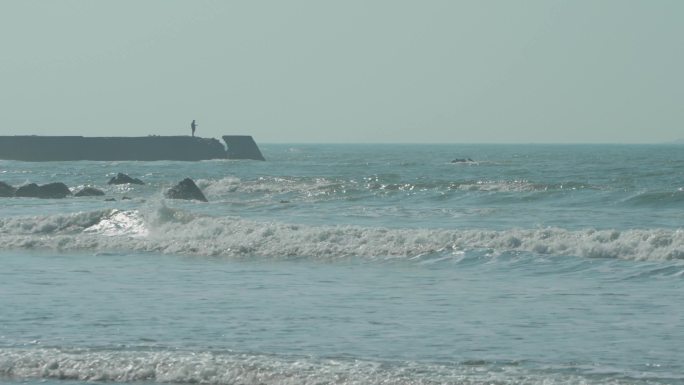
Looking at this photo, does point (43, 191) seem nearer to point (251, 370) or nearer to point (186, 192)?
point (186, 192)

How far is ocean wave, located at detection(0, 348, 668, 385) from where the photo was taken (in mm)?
11539

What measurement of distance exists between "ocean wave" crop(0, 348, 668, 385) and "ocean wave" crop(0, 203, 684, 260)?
33.4 ft

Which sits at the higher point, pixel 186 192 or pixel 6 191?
pixel 186 192

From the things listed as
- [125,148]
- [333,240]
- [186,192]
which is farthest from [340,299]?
[125,148]

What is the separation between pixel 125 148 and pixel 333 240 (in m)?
71.4

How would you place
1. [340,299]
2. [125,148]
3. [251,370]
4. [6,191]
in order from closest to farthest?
1. [251,370]
2. [340,299]
3. [6,191]
4. [125,148]

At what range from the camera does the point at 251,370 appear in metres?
12.0

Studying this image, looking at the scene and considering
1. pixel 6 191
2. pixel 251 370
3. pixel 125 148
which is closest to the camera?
pixel 251 370

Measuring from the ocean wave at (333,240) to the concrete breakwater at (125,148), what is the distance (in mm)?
62918

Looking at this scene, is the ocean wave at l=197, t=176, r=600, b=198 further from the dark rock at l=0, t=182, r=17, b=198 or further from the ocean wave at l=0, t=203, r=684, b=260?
the ocean wave at l=0, t=203, r=684, b=260

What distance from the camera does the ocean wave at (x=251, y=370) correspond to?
11539mm

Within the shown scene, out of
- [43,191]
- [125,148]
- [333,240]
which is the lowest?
[125,148]

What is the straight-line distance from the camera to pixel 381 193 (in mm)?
42812

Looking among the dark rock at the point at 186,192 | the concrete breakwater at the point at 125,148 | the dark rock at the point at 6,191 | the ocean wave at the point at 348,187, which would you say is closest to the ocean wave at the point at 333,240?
the dark rock at the point at 186,192
